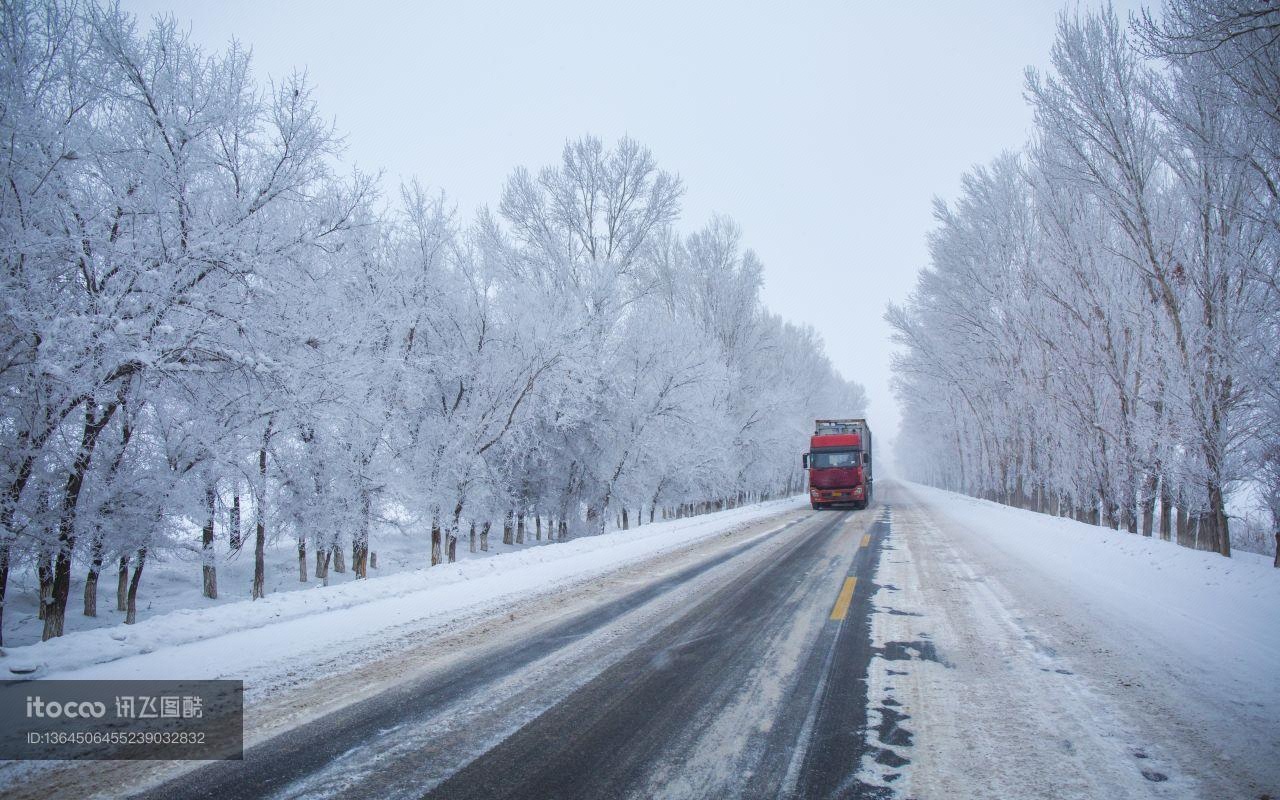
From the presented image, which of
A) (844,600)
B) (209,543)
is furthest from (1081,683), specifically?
(209,543)

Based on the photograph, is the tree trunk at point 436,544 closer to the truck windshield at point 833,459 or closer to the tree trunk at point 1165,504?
the tree trunk at point 1165,504

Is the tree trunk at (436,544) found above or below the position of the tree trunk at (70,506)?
below

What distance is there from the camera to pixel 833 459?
25156mm

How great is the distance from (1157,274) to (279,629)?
1615 cm

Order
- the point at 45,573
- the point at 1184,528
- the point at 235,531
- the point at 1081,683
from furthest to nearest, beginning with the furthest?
the point at 235,531 → the point at 1184,528 → the point at 45,573 → the point at 1081,683

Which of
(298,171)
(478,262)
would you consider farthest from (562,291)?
(298,171)

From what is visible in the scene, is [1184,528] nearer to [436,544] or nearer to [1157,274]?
[1157,274]

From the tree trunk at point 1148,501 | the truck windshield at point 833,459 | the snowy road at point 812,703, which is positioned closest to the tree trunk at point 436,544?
the snowy road at point 812,703

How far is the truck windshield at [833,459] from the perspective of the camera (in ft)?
81.5

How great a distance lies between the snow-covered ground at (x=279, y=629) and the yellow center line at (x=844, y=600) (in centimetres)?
374

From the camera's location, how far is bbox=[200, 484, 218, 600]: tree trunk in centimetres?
1089

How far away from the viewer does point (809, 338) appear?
48.8 metres

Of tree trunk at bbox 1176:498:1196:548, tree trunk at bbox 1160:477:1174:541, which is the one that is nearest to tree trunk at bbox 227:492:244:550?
tree trunk at bbox 1160:477:1174:541

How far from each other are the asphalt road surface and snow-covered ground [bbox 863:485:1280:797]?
0.32 meters
